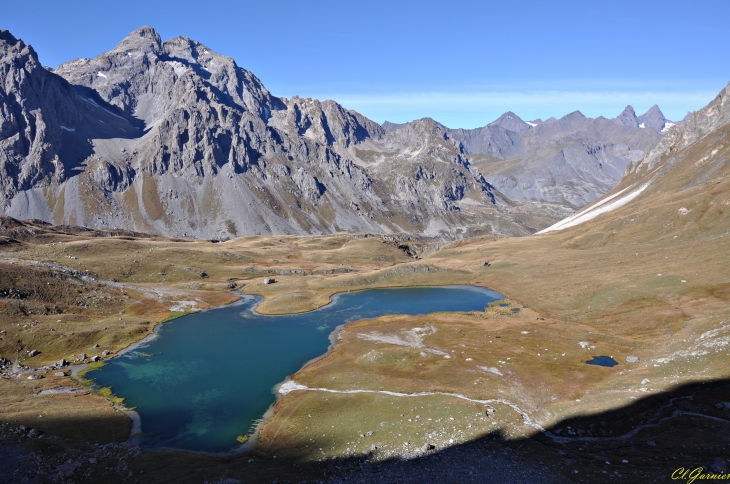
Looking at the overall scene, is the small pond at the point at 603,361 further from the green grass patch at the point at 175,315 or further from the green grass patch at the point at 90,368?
the green grass patch at the point at 175,315

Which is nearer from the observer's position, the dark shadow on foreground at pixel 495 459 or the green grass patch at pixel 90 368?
the dark shadow on foreground at pixel 495 459

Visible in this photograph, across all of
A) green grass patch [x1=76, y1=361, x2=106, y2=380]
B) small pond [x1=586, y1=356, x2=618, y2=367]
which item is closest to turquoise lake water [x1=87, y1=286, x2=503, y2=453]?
green grass patch [x1=76, y1=361, x2=106, y2=380]

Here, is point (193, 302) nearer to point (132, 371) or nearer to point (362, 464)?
point (132, 371)
